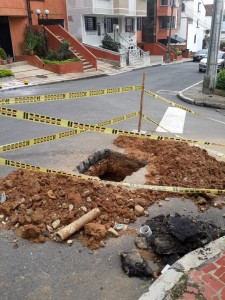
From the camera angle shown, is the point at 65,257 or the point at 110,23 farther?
the point at 110,23

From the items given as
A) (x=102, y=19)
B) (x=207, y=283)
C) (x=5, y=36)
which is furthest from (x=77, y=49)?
(x=207, y=283)

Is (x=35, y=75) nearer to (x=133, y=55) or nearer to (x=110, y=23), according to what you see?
(x=133, y=55)

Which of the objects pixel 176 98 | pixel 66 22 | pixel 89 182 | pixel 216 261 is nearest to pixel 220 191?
pixel 216 261

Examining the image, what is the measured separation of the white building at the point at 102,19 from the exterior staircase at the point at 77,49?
138 inches

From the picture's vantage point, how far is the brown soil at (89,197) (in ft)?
14.0

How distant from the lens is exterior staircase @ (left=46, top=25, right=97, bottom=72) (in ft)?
71.8

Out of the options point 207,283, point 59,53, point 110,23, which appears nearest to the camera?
point 207,283

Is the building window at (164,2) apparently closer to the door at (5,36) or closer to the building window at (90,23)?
the building window at (90,23)

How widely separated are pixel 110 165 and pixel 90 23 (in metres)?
23.4

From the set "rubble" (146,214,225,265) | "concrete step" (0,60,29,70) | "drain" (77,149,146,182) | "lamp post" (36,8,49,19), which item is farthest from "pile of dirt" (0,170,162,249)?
"lamp post" (36,8,49,19)

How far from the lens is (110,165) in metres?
6.84

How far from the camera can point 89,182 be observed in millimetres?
5141

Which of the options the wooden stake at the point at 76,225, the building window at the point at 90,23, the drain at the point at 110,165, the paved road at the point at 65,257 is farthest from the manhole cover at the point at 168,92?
the building window at the point at 90,23

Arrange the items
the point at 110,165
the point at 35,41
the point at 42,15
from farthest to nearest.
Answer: the point at 42,15, the point at 35,41, the point at 110,165
